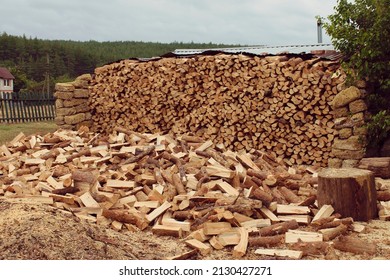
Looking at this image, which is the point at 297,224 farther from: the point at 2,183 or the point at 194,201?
the point at 2,183

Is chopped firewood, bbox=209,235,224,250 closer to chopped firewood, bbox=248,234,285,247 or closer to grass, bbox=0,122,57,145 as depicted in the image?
chopped firewood, bbox=248,234,285,247

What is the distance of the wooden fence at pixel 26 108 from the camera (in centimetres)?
1912

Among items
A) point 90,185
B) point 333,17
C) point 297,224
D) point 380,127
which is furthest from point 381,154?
point 90,185

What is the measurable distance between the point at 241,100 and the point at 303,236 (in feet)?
17.0

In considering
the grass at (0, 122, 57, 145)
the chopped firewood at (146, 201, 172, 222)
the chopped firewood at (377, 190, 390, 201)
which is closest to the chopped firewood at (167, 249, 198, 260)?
the chopped firewood at (146, 201, 172, 222)

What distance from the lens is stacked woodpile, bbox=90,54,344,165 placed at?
9.70 m

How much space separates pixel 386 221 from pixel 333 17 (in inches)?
185

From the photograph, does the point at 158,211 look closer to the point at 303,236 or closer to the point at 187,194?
the point at 187,194

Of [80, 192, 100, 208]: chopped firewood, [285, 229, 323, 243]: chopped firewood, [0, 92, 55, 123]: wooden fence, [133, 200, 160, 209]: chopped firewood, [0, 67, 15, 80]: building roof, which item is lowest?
Result: [285, 229, 323, 243]: chopped firewood

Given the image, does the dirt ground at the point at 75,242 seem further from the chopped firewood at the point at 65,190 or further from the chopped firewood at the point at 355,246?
the chopped firewood at the point at 65,190

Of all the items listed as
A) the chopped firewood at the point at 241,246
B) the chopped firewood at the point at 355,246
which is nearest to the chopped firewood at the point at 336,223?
the chopped firewood at the point at 355,246

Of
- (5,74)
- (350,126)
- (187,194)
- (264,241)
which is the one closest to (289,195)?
(187,194)

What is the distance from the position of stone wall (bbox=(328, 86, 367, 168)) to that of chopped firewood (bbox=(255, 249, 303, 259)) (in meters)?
4.43
